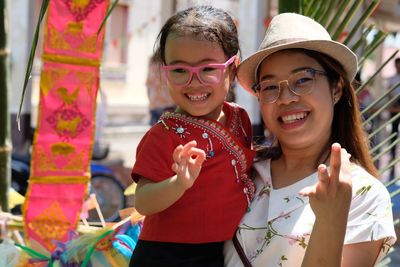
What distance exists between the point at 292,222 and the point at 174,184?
0.27m

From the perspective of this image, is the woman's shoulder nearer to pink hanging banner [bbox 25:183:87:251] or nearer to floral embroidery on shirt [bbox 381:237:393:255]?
floral embroidery on shirt [bbox 381:237:393:255]

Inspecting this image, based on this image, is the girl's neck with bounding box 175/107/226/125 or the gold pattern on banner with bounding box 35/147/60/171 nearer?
the girl's neck with bounding box 175/107/226/125

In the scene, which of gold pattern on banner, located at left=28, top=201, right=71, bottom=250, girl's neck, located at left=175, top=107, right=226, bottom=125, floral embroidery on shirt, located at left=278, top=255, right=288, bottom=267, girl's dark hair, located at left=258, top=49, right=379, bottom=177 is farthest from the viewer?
gold pattern on banner, located at left=28, top=201, right=71, bottom=250

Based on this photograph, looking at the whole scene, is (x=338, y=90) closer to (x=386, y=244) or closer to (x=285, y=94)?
(x=285, y=94)

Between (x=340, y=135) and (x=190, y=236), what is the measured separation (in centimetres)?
44

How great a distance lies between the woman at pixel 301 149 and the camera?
1297 millimetres

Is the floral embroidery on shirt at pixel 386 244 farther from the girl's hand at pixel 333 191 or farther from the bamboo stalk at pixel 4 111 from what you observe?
the bamboo stalk at pixel 4 111

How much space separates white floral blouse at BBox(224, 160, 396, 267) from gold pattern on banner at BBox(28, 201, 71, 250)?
158 cm

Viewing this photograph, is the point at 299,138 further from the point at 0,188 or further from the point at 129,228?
the point at 0,188

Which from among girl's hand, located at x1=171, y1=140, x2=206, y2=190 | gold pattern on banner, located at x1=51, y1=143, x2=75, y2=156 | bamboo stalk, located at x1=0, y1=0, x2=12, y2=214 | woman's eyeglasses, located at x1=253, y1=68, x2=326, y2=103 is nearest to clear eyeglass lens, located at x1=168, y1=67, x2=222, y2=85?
woman's eyeglasses, located at x1=253, y1=68, x2=326, y2=103

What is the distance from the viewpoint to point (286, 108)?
141 cm

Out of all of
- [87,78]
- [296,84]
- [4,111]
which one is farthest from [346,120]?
[87,78]

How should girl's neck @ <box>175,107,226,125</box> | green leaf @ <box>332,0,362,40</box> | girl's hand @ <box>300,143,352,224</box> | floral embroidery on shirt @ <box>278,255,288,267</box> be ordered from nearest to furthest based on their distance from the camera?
girl's hand @ <box>300,143,352,224</box> < floral embroidery on shirt @ <box>278,255,288,267</box> < girl's neck @ <box>175,107,226,125</box> < green leaf @ <box>332,0,362,40</box>

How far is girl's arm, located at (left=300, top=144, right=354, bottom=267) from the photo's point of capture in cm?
110
